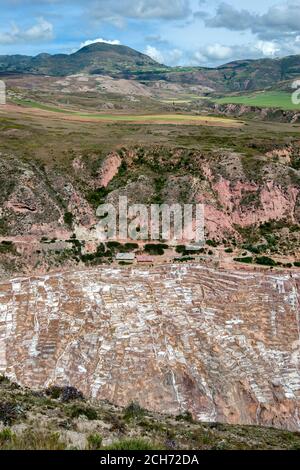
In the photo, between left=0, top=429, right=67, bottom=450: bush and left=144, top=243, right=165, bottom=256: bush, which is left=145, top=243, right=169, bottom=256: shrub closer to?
left=144, top=243, right=165, bottom=256: bush

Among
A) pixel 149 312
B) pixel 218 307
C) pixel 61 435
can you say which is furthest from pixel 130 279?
pixel 61 435

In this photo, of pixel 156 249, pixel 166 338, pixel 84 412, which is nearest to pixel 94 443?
pixel 84 412

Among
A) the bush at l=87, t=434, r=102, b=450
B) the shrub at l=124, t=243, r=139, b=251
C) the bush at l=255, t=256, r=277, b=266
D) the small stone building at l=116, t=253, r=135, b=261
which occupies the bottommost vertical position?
the bush at l=255, t=256, r=277, b=266

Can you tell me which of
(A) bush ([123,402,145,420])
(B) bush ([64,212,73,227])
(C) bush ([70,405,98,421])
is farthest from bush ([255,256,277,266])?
(C) bush ([70,405,98,421])

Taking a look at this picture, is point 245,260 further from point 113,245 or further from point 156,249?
point 113,245

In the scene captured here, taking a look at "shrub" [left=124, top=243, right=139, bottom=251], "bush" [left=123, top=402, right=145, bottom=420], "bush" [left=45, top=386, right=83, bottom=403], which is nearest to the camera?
"bush" [left=123, top=402, right=145, bottom=420]

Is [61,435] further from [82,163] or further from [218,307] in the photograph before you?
[82,163]
